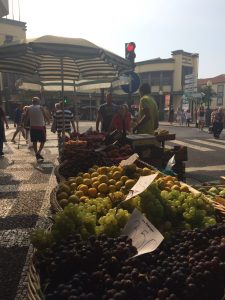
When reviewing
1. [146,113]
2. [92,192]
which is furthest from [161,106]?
[92,192]

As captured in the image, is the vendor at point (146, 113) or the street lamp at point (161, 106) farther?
the street lamp at point (161, 106)

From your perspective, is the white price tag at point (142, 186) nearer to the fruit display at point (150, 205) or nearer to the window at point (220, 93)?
the fruit display at point (150, 205)

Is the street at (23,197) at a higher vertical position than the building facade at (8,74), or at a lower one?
lower

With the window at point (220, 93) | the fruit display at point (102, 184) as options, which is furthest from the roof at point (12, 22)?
the fruit display at point (102, 184)

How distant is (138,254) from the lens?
1.97 meters

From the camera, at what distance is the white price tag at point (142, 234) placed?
6.69 ft

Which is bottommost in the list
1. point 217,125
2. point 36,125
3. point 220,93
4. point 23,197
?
point 23,197

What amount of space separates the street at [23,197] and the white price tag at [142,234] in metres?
1.34

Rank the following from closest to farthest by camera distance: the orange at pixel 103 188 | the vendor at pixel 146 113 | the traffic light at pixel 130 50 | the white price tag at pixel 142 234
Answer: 1. the white price tag at pixel 142 234
2. the orange at pixel 103 188
3. the vendor at pixel 146 113
4. the traffic light at pixel 130 50

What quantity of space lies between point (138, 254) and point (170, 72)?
190ft

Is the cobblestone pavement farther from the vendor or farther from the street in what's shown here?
the vendor

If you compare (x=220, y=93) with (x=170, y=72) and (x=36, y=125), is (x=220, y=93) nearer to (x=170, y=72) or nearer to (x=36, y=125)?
(x=170, y=72)

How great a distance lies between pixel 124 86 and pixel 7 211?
17.8 ft

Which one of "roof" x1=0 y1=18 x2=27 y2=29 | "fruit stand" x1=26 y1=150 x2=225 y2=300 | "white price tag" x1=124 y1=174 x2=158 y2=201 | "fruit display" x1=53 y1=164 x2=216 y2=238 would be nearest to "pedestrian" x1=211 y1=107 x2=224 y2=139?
"fruit display" x1=53 y1=164 x2=216 y2=238
